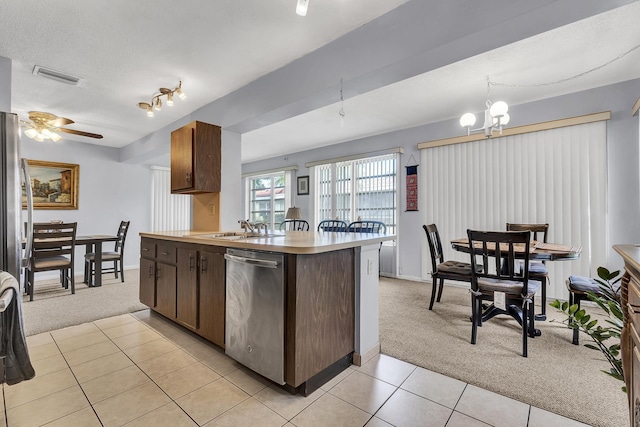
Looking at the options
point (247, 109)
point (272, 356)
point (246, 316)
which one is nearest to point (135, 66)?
point (247, 109)

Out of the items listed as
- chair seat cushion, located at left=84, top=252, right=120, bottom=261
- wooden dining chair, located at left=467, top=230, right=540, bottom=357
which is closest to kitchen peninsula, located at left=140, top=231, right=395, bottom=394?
wooden dining chair, located at left=467, top=230, right=540, bottom=357

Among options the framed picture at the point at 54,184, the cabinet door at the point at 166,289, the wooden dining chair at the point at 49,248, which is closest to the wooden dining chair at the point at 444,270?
the cabinet door at the point at 166,289

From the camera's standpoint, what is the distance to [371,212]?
5363mm

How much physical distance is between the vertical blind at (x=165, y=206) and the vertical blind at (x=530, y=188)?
17.6 feet

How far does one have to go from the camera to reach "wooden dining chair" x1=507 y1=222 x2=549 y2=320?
2.68 meters

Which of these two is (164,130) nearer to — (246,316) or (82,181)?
(82,181)

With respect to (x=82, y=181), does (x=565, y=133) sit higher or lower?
higher

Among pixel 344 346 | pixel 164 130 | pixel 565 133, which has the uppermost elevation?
pixel 164 130

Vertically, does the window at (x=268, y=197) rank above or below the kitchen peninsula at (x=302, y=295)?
above

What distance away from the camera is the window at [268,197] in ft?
23.1

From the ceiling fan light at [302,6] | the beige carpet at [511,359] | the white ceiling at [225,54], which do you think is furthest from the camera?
the white ceiling at [225,54]

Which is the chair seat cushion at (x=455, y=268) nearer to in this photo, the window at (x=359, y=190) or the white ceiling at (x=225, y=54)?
the window at (x=359, y=190)

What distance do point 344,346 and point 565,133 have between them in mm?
3632

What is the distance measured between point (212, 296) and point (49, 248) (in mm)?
3259
